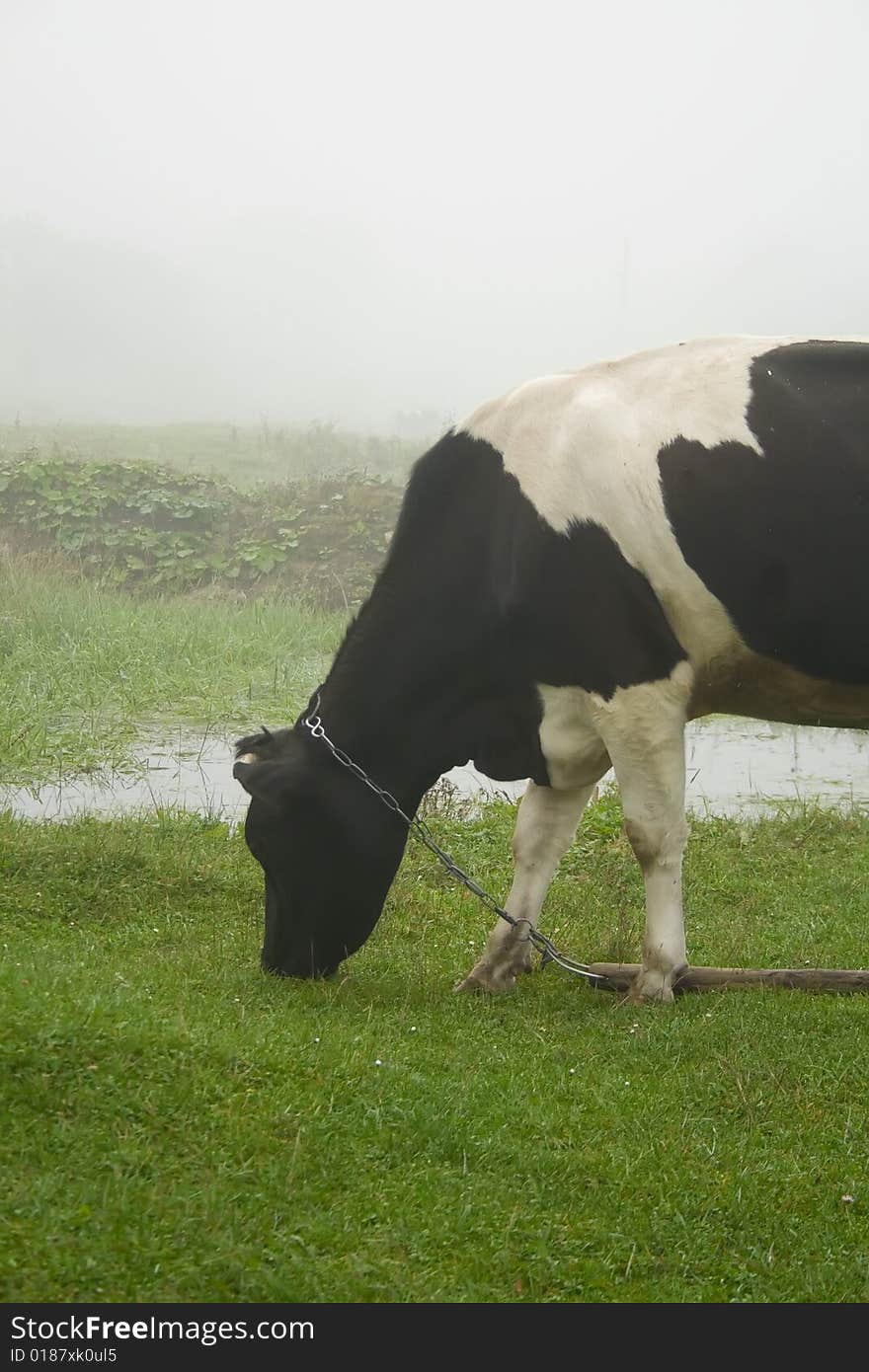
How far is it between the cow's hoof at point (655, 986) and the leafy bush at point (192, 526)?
10.4 meters

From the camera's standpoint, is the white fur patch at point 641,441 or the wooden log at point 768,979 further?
the wooden log at point 768,979

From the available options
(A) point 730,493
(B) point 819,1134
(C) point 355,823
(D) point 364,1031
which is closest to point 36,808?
(C) point 355,823

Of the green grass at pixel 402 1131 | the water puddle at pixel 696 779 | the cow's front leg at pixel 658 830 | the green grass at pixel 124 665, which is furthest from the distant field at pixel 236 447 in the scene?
the green grass at pixel 402 1131

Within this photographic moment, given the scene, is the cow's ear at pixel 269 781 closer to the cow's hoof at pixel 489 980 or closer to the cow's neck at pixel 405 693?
the cow's neck at pixel 405 693

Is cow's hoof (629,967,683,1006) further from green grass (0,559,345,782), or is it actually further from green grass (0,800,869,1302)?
green grass (0,559,345,782)

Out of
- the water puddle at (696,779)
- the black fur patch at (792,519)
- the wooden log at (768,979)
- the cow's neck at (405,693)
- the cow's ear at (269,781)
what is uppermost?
the black fur patch at (792,519)

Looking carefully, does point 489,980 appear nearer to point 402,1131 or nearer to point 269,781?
point 269,781

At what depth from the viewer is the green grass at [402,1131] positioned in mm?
3453

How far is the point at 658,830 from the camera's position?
18.6 feet

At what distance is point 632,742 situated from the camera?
554cm

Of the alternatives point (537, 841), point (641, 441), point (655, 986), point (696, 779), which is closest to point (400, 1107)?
point (655, 986)

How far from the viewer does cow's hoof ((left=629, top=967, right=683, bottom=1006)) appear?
18.6ft

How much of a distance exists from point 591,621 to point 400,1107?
1972mm
